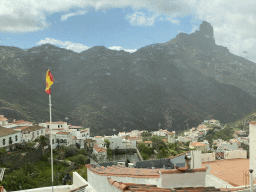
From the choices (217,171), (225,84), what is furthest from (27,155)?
(225,84)

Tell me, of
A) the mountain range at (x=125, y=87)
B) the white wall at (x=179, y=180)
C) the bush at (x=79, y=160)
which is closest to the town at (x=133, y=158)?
the white wall at (x=179, y=180)

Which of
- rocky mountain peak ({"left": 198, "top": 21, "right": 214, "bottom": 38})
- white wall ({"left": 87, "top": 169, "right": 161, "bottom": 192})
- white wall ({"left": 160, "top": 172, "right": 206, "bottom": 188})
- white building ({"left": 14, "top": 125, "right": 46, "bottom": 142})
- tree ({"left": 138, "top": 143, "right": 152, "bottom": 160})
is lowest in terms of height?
tree ({"left": 138, "top": 143, "right": 152, "bottom": 160})

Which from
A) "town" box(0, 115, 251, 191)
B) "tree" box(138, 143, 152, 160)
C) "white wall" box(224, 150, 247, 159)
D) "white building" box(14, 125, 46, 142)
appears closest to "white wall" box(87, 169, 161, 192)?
"town" box(0, 115, 251, 191)

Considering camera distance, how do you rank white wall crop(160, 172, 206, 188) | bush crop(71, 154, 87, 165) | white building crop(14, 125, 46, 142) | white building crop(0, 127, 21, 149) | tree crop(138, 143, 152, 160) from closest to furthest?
white wall crop(160, 172, 206, 188), white building crop(0, 127, 21, 149), bush crop(71, 154, 87, 165), white building crop(14, 125, 46, 142), tree crop(138, 143, 152, 160)

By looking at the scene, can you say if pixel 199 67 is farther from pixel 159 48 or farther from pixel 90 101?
pixel 90 101

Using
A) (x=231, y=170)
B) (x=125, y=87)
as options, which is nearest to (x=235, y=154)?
(x=231, y=170)

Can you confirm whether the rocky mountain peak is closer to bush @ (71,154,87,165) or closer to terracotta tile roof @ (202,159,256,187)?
bush @ (71,154,87,165)

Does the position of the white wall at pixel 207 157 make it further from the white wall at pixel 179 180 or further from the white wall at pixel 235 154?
the white wall at pixel 179 180

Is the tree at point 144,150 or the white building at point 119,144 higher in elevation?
the white building at point 119,144
